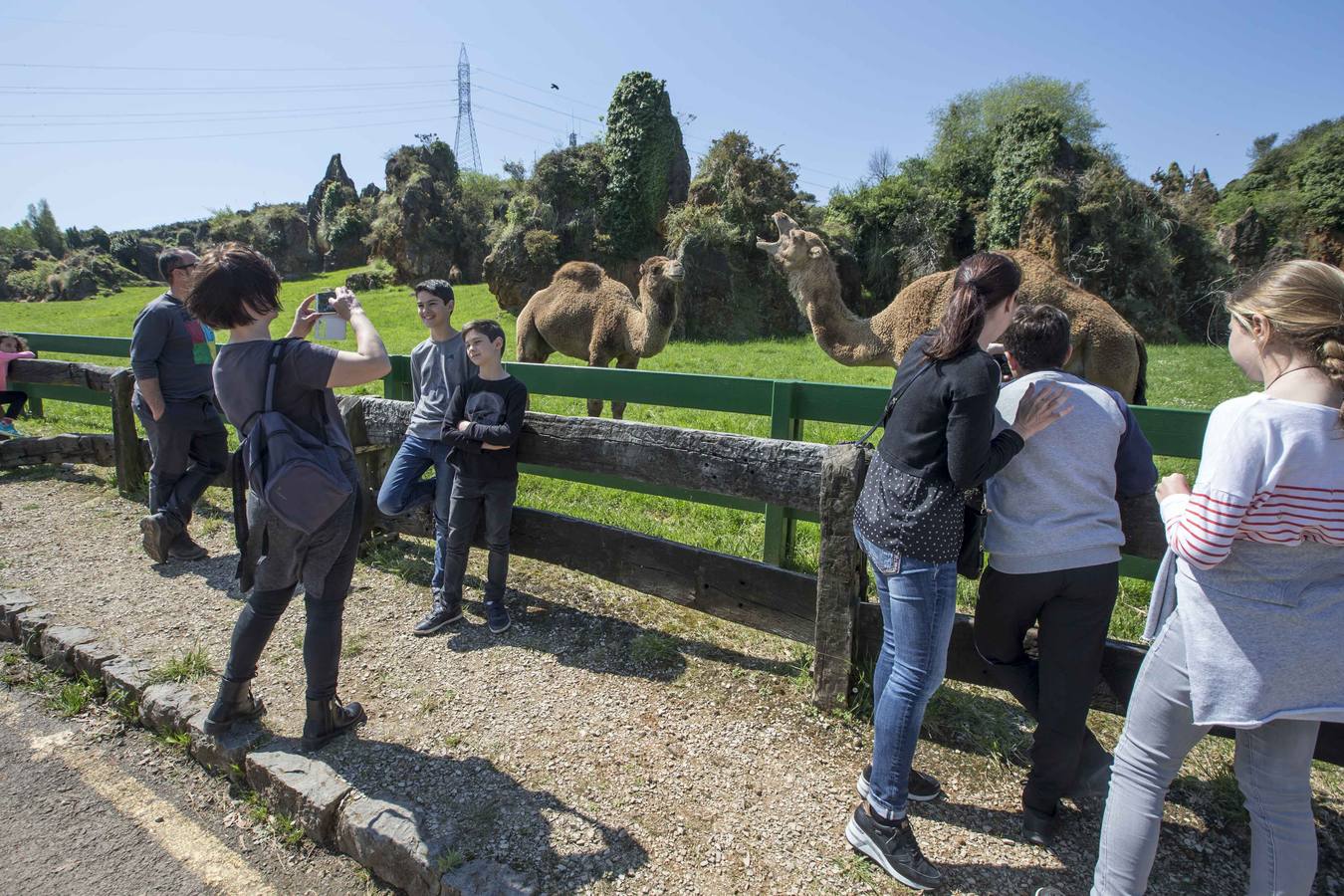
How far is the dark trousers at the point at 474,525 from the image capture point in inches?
155

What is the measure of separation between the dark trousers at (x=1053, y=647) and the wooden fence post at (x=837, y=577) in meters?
0.59

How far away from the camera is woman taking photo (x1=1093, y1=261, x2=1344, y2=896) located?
171 centimetres

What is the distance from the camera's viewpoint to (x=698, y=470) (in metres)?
3.55

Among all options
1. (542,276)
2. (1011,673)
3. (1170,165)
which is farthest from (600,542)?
(1170,165)

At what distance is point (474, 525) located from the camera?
159 inches

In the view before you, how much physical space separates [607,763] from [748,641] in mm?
1276

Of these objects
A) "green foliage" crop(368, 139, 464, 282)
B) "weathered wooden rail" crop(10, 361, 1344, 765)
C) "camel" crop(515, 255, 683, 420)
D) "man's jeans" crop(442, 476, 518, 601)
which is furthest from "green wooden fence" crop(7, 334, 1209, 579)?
"green foliage" crop(368, 139, 464, 282)

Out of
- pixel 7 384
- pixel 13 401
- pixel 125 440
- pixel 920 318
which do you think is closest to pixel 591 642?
pixel 125 440

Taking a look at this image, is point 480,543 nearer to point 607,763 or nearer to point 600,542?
point 600,542

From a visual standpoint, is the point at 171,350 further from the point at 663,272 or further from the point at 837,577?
the point at 663,272

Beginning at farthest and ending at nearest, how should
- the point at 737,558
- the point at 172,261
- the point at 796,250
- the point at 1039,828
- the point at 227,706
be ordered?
the point at 796,250 < the point at 172,261 < the point at 737,558 < the point at 227,706 < the point at 1039,828

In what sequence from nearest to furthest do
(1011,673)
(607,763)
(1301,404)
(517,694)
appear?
1. (1301,404)
2. (1011,673)
3. (607,763)
4. (517,694)

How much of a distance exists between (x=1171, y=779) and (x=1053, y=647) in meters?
0.52

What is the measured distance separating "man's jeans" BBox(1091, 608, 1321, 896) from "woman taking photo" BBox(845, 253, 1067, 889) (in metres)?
0.54
